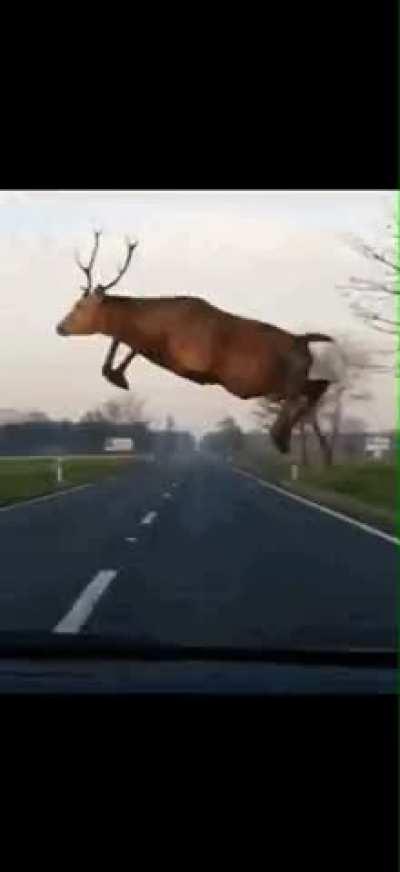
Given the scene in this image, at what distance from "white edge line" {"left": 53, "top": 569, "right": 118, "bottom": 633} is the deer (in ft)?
19.0

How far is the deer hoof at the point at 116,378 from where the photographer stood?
15.7 feet

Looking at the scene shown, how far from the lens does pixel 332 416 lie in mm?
4855

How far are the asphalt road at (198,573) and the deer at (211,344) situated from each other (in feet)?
2.34

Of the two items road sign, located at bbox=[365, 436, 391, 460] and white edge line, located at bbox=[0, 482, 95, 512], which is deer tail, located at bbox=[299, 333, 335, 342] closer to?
road sign, located at bbox=[365, 436, 391, 460]

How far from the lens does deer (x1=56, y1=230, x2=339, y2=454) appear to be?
4605mm

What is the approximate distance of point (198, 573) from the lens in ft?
58.6

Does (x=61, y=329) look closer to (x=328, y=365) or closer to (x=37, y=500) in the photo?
(x=328, y=365)

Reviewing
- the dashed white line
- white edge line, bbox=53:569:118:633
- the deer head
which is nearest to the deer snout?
the deer head

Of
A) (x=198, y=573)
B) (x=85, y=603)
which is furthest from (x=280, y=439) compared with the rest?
(x=198, y=573)

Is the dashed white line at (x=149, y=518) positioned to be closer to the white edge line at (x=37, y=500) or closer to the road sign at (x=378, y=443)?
the white edge line at (x=37, y=500)

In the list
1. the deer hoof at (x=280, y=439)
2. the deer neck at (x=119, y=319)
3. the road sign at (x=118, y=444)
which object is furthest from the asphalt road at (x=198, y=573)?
the deer neck at (x=119, y=319)

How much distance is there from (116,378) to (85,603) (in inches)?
384
